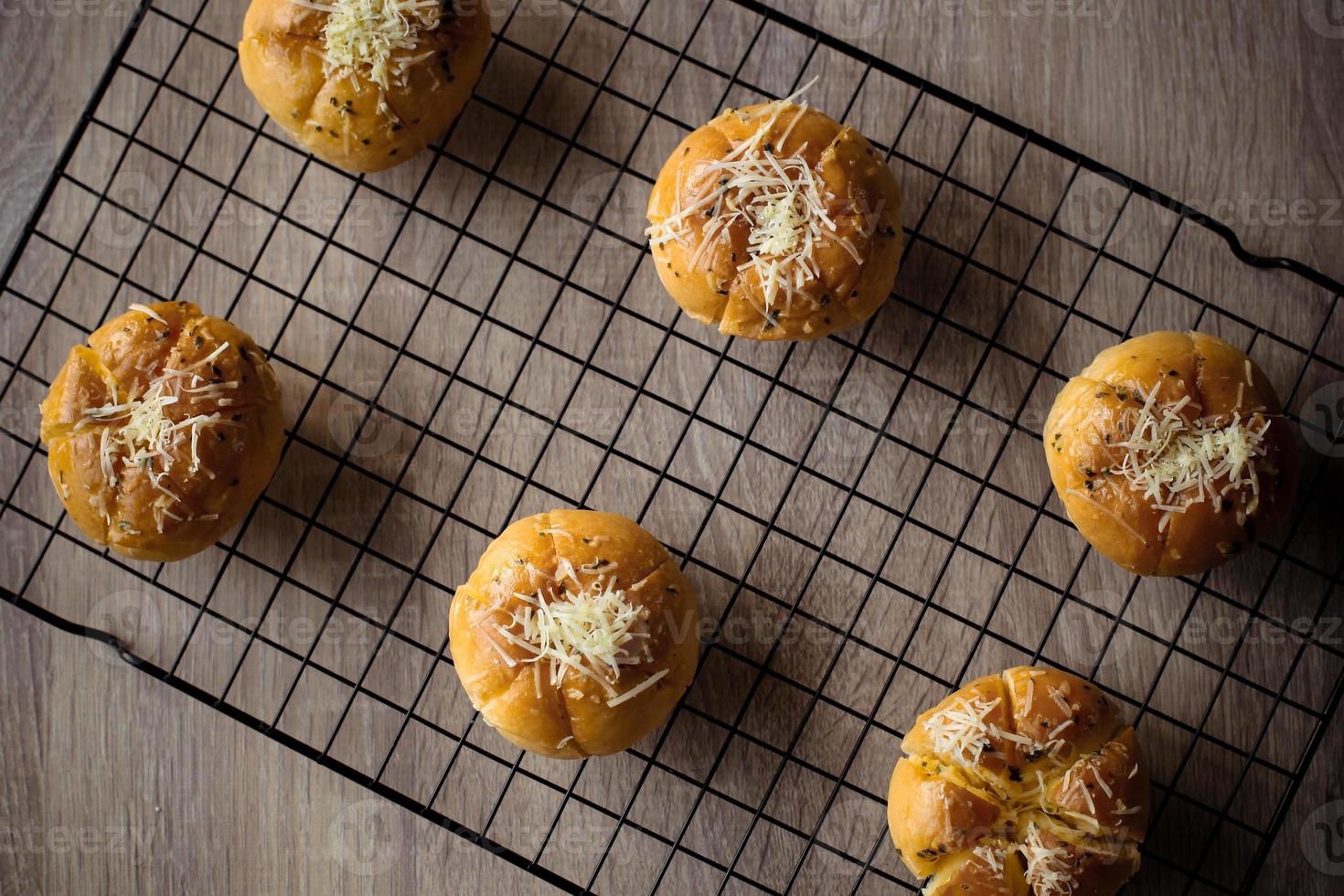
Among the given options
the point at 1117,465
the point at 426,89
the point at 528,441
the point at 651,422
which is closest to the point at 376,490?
the point at 528,441

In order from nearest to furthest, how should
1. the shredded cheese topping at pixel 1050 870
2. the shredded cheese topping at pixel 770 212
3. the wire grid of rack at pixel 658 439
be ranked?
the shredded cheese topping at pixel 1050 870
the shredded cheese topping at pixel 770 212
the wire grid of rack at pixel 658 439

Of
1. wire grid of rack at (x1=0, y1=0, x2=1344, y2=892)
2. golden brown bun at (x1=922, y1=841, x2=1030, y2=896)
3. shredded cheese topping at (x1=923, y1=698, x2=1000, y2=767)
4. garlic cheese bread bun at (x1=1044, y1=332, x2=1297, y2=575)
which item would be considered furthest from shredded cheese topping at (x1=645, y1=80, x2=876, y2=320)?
golden brown bun at (x1=922, y1=841, x2=1030, y2=896)

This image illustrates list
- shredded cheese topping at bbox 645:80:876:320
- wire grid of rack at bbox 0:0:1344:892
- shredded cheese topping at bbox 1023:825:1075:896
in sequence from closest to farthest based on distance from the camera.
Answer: shredded cheese topping at bbox 1023:825:1075:896, shredded cheese topping at bbox 645:80:876:320, wire grid of rack at bbox 0:0:1344:892

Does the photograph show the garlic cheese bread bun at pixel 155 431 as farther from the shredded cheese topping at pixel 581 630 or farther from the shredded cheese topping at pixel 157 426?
the shredded cheese topping at pixel 581 630

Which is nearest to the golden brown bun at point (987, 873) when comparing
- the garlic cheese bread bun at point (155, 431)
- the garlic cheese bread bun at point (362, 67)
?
the garlic cheese bread bun at point (155, 431)

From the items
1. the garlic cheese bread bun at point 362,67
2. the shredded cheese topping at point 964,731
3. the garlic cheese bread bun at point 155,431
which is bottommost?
the garlic cheese bread bun at point 155,431

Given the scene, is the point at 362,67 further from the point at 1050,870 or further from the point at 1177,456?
the point at 1050,870

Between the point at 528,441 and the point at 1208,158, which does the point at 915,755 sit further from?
the point at 1208,158

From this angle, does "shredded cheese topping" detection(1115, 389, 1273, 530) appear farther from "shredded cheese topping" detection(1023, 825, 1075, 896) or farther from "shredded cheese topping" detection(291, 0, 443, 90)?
"shredded cheese topping" detection(291, 0, 443, 90)
